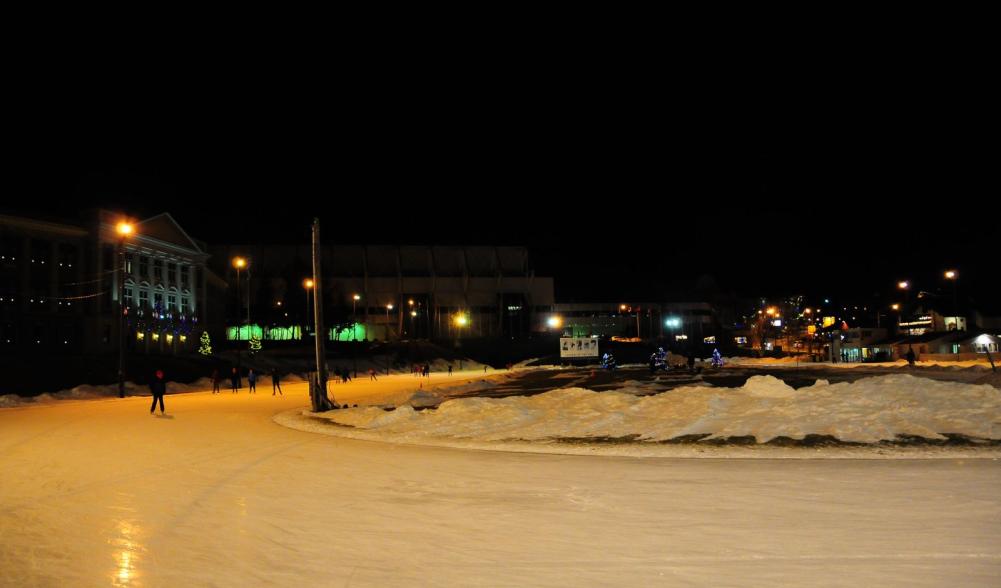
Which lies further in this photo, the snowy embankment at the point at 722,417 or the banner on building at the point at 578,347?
the banner on building at the point at 578,347

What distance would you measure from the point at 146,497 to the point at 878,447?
1247 centimetres

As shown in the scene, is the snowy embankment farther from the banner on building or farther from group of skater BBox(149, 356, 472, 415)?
the banner on building

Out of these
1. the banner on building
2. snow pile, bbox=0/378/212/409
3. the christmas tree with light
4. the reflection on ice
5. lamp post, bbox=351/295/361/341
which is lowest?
snow pile, bbox=0/378/212/409

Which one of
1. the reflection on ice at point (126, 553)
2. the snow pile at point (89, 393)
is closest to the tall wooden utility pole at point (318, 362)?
the reflection on ice at point (126, 553)

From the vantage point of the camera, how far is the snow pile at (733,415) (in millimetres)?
15711

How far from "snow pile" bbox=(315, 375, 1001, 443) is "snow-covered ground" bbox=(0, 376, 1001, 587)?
2841mm

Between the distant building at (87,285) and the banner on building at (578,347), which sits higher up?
the distant building at (87,285)

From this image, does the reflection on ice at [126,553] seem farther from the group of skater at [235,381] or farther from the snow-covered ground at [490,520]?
the group of skater at [235,381]

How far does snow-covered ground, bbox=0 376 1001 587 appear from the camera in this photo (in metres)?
6.42

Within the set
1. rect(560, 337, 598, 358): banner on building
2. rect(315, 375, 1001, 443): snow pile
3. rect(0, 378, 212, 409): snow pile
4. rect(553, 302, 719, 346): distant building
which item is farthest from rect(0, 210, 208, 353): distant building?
rect(553, 302, 719, 346): distant building

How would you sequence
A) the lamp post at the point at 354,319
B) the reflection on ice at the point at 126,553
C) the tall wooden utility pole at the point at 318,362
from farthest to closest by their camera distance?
the lamp post at the point at 354,319 → the tall wooden utility pole at the point at 318,362 → the reflection on ice at the point at 126,553

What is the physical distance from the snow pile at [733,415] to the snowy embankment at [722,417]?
0.02 meters

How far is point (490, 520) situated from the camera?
8.49 metres

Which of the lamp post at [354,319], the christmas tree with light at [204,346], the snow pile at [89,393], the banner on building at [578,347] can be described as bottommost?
the snow pile at [89,393]
